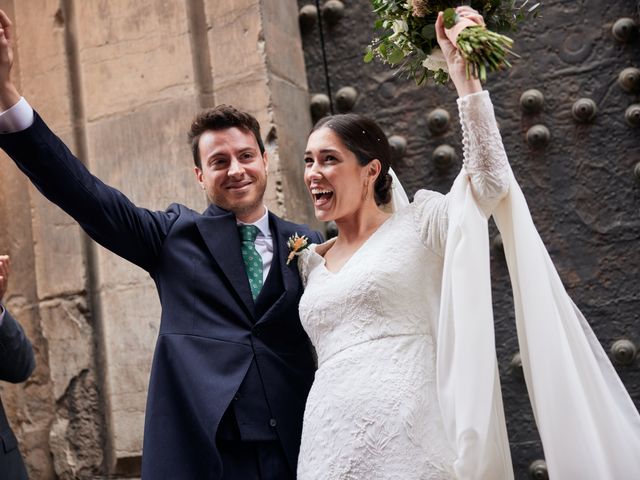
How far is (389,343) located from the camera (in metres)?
2.23

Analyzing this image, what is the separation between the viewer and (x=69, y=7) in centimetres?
363

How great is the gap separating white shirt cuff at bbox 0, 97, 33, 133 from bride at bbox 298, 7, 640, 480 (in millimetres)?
772

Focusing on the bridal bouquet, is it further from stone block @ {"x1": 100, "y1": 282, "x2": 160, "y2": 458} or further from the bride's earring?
stone block @ {"x1": 100, "y1": 282, "x2": 160, "y2": 458}

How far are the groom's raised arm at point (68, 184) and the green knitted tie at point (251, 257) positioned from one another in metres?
0.22

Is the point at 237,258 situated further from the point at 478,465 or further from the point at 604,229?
the point at 604,229

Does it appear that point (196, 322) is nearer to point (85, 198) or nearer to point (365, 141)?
point (85, 198)

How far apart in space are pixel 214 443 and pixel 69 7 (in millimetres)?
2161

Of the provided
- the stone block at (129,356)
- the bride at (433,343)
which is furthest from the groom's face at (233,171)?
the stone block at (129,356)

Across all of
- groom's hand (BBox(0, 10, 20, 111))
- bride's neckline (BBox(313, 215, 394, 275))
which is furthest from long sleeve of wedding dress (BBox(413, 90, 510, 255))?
groom's hand (BBox(0, 10, 20, 111))

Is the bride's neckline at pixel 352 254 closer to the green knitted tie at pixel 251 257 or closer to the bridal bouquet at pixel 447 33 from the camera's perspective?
the green knitted tie at pixel 251 257

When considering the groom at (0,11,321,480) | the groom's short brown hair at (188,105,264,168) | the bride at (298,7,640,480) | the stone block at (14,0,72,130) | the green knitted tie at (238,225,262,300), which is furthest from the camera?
the stone block at (14,0,72,130)

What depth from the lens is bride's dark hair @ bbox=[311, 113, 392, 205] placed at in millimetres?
2473

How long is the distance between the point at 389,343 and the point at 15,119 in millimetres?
1101

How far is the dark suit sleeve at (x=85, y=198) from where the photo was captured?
2.22 meters
